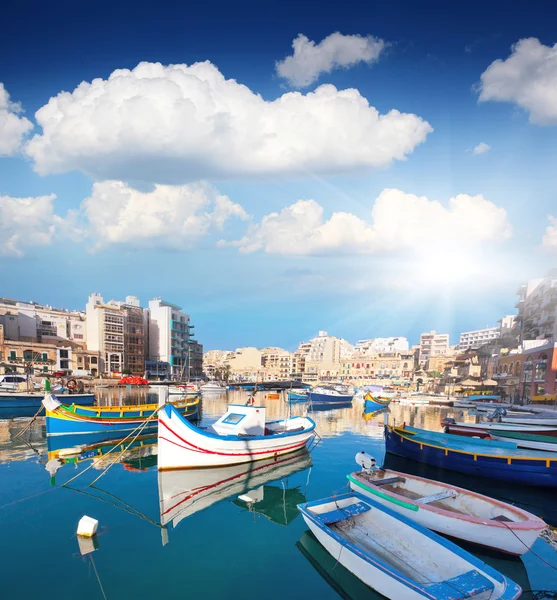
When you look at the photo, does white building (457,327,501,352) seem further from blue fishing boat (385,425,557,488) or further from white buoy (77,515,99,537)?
white buoy (77,515,99,537)

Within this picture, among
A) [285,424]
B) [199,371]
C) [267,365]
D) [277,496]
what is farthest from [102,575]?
[267,365]

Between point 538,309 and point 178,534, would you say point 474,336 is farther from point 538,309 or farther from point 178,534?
point 178,534

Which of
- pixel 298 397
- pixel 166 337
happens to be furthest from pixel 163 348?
pixel 298 397

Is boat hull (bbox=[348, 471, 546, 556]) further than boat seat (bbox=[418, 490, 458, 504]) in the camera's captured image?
No

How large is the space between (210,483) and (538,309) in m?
66.8

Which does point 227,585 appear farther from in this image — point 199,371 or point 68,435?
point 199,371

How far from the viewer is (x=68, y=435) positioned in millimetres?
22969

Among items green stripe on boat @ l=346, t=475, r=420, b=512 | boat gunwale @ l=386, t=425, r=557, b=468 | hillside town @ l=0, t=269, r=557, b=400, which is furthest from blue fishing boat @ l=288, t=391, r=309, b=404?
green stripe on boat @ l=346, t=475, r=420, b=512

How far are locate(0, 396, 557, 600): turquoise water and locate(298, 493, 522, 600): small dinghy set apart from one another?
2.73ft

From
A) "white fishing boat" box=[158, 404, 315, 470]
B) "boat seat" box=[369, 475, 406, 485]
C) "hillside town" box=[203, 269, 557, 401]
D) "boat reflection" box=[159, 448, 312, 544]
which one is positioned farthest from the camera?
"hillside town" box=[203, 269, 557, 401]

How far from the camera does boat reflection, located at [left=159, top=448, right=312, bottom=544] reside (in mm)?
12602

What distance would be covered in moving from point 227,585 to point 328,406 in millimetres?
47544

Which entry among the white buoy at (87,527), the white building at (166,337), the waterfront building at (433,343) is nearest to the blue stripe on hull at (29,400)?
the white buoy at (87,527)

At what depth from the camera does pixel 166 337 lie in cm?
9425
